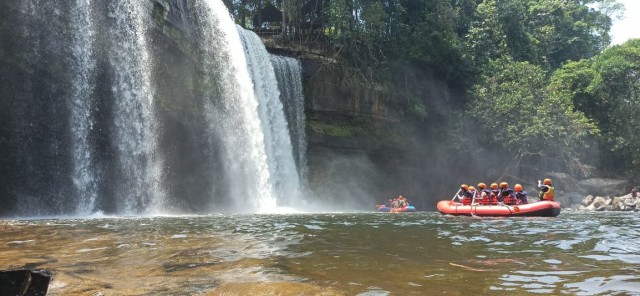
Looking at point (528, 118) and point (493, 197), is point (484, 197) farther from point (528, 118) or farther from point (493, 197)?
point (528, 118)

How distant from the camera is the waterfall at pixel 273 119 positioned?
2264cm

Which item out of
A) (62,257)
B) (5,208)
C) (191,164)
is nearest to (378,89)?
(191,164)

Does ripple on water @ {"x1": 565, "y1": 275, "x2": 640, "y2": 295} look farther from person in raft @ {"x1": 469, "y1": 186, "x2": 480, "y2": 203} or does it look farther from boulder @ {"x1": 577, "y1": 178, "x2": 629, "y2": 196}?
boulder @ {"x1": 577, "y1": 178, "x2": 629, "y2": 196}

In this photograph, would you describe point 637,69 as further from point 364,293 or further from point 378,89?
point 364,293

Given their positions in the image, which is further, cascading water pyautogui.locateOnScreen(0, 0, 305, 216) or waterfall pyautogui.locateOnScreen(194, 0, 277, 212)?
waterfall pyautogui.locateOnScreen(194, 0, 277, 212)

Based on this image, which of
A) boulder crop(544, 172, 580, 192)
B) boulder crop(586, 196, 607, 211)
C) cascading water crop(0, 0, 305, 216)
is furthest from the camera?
boulder crop(544, 172, 580, 192)

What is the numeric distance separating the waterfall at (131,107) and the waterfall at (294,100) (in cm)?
794

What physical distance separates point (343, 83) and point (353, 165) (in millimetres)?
5088

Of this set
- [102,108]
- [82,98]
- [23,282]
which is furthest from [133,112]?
[23,282]

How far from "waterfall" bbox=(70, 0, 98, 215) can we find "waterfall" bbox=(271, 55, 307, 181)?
9.79 meters

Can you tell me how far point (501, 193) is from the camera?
16250mm

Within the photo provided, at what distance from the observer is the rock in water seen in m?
2.70

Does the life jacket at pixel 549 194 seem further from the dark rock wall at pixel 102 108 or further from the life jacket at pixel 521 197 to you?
the dark rock wall at pixel 102 108

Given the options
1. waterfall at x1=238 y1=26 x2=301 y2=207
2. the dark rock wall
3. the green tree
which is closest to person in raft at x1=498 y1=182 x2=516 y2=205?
waterfall at x1=238 y1=26 x2=301 y2=207
